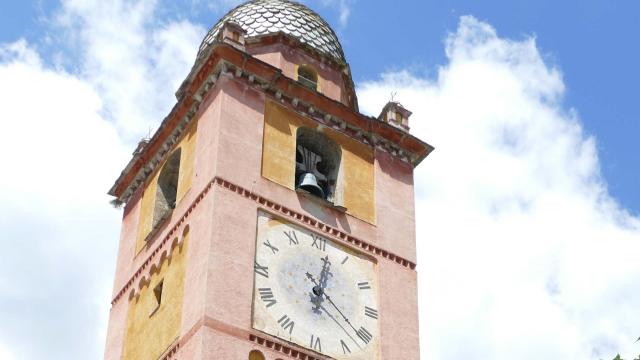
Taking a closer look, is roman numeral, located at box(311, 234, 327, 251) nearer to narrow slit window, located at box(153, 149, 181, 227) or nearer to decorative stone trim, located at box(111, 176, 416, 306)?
decorative stone trim, located at box(111, 176, 416, 306)

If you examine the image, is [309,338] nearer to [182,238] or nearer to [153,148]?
[182,238]

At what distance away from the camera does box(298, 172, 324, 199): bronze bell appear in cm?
2620

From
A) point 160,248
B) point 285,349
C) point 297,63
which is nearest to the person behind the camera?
point 285,349

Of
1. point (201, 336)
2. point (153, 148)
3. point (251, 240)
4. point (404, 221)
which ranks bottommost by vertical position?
point (201, 336)

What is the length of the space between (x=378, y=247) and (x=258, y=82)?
151 inches

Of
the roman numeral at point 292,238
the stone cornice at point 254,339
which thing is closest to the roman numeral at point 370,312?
the stone cornice at point 254,339

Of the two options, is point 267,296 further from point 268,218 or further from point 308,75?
point 308,75

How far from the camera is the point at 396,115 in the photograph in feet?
95.2

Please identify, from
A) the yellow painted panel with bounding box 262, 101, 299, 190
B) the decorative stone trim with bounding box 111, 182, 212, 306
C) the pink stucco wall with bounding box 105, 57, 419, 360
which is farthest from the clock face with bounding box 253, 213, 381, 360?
the decorative stone trim with bounding box 111, 182, 212, 306

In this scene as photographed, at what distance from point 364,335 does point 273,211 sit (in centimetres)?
270

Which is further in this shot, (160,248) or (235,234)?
(160,248)

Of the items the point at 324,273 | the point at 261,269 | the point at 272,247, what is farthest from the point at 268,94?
the point at 261,269

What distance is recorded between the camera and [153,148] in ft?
92.8

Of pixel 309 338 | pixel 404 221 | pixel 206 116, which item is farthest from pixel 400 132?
pixel 309 338
